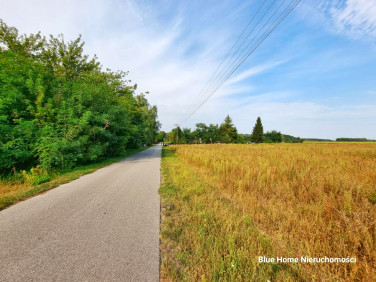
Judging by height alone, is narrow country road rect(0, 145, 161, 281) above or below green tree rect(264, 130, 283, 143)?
below

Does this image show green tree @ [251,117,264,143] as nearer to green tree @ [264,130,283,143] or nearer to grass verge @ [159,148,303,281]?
green tree @ [264,130,283,143]

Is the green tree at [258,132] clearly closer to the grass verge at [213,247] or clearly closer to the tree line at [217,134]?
the tree line at [217,134]

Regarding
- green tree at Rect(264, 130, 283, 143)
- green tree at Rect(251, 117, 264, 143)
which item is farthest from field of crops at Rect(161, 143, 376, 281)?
green tree at Rect(264, 130, 283, 143)

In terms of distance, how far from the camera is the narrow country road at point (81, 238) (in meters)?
1.72

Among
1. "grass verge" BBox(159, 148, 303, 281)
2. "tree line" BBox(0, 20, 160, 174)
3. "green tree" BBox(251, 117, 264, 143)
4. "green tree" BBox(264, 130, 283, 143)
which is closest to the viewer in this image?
"grass verge" BBox(159, 148, 303, 281)

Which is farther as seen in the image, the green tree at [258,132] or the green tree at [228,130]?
the green tree at [258,132]

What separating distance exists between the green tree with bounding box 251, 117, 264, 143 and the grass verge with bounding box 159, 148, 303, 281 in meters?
67.9

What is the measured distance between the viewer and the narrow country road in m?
1.72

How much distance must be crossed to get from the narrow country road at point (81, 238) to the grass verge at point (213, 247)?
0.26 m

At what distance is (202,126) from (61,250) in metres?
61.2

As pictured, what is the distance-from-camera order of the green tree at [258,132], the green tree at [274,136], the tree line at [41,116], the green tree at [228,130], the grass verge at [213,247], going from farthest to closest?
the green tree at [274,136] → the green tree at [258,132] → the green tree at [228,130] → the tree line at [41,116] → the grass verge at [213,247]

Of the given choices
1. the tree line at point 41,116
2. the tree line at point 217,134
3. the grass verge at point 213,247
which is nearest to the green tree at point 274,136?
the tree line at point 217,134

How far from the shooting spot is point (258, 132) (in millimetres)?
63781

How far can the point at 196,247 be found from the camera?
6.90 feet
